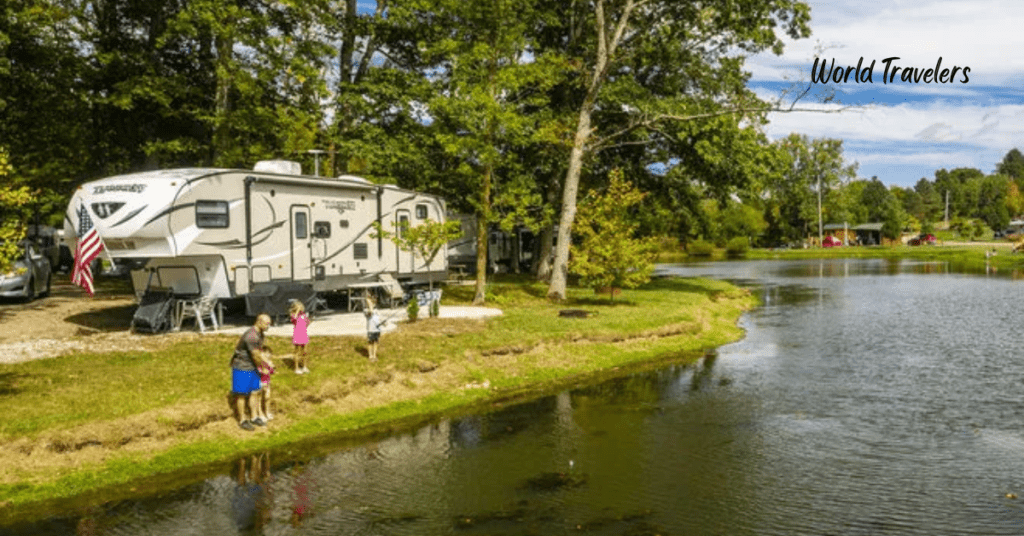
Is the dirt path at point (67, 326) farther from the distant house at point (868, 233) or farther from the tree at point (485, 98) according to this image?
the distant house at point (868, 233)

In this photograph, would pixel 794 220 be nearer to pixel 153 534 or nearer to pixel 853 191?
pixel 853 191

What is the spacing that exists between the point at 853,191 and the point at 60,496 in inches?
5216

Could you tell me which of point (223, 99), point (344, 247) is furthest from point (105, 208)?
point (223, 99)

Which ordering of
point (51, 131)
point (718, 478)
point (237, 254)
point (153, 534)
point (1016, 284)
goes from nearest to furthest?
point (153, 534), point (718, 478), point (237, 254), point (51, 131), point (1016, 284)

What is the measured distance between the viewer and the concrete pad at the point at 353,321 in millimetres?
20109

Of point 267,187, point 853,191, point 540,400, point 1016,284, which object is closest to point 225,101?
point 267,187

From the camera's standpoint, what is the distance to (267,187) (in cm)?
2106

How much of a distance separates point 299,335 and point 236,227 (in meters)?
5.79

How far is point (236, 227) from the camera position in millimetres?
20156

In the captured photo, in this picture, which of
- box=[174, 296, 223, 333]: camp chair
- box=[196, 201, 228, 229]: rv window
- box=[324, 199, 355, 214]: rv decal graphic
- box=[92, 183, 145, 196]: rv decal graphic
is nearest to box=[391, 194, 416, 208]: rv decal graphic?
box=[324, 199, 355, 214]: rv decal graphic

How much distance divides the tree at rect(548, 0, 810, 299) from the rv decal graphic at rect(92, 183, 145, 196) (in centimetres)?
1577

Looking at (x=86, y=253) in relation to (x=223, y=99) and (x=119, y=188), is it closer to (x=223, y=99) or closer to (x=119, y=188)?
(x=119, y=188)

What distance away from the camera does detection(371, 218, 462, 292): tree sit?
24.2 meters

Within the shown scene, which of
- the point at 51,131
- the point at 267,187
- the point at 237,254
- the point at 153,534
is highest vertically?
the point at 51,131
